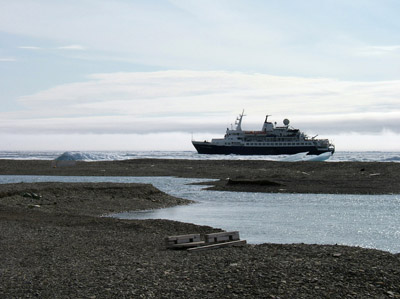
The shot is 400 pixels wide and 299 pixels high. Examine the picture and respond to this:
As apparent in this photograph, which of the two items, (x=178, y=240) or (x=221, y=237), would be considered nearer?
(x=178, y=240)

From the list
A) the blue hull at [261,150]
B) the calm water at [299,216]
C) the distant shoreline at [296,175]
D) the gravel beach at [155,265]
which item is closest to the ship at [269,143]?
the blue hull at [261,150]

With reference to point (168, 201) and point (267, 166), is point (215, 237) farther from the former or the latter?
point (267, 166)

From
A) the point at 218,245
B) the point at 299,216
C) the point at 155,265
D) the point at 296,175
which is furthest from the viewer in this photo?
the point at 296,175

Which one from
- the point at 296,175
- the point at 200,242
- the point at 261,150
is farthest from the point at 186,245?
the point at 261,150

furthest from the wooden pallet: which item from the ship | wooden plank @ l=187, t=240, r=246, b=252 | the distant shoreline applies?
the ship

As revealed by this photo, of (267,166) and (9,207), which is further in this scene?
(267,166)

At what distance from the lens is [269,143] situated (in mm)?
116438

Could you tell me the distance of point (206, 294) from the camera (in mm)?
9453

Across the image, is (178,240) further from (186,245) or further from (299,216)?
(299,216)

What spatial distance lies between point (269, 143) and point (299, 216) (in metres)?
94.7

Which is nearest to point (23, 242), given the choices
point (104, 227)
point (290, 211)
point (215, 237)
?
point (104, 227)

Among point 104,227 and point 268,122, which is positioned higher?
point 268,122

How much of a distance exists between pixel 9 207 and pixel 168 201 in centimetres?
864

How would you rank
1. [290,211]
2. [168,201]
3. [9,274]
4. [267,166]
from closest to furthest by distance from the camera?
[9,274] < [290,211] < [168,201] < [267,166]
